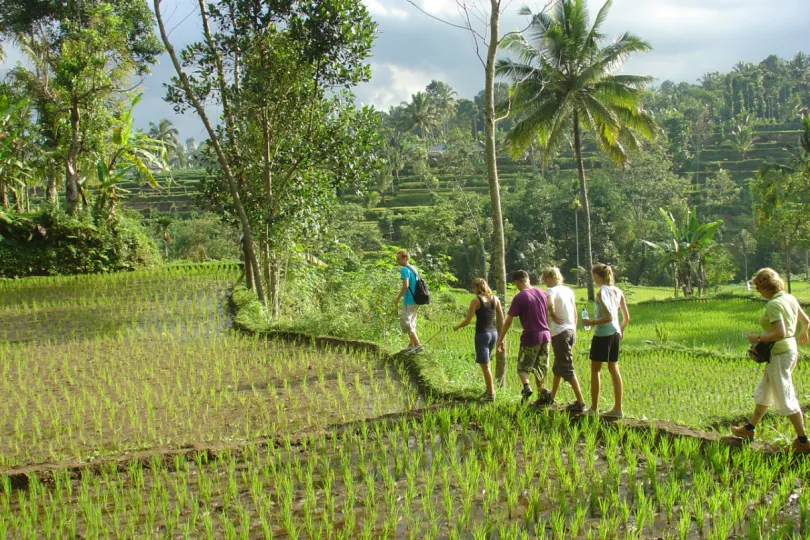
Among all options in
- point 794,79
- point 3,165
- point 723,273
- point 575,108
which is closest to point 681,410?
point 575,108

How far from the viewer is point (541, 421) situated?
18.0 ft

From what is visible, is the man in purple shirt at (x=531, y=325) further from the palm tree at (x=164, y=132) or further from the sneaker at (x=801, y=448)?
the palm tree at (x=164, y=132)

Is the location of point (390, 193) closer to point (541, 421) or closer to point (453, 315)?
point (453, 315)

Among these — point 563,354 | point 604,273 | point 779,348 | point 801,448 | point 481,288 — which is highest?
point 604,273

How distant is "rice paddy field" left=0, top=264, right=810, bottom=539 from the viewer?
3875mm

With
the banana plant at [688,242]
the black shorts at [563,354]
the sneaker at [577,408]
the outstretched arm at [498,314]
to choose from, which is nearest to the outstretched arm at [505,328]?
the outstretched arm at [498,314]

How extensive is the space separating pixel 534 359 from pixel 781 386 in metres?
1.98

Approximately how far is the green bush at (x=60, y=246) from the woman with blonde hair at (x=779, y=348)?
676 inches

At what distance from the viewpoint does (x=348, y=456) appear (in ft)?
16.1

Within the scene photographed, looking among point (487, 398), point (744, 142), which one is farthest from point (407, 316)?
point (744, 142)

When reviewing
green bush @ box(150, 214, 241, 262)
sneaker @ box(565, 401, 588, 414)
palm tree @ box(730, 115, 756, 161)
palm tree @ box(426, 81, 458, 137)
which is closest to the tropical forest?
sneaker @ box(565, 401, 588, 414)

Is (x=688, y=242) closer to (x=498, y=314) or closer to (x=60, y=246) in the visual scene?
(x=498, y=314)

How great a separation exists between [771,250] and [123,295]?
129 feet

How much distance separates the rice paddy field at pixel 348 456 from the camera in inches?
153
